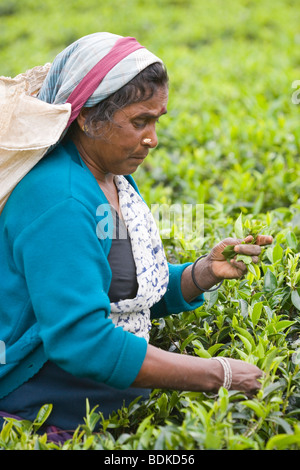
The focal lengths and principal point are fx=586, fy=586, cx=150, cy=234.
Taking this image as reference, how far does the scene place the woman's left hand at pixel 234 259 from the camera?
2.03 m

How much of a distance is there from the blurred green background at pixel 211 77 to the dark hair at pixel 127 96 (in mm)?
1689

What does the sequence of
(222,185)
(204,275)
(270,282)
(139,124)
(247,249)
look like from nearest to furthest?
(139,124), (247,249), (204,275), (270,282), (222,185)

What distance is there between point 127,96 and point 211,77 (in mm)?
4678

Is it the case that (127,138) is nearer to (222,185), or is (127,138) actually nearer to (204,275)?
(204,275)

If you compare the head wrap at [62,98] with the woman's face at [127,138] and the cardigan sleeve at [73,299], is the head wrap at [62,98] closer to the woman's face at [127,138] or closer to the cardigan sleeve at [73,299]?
the woman's face at [127,138]

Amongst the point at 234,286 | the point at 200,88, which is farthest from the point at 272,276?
the point at 200,88

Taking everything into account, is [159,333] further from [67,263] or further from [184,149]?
[184,149]

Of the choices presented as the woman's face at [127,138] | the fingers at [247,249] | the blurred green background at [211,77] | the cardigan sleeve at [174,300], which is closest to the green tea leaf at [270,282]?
the cardigan sleeve at [174,300]

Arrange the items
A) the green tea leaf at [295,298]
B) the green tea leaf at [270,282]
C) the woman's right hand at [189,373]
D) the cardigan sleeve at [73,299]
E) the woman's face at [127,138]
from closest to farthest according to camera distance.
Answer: the cardigan sleeve at [73,299] < the woman's right hand at [189,373] < the woman's face at [127,138] < the green tea leaf at [295,298] < the green tea leaf at [270,282]

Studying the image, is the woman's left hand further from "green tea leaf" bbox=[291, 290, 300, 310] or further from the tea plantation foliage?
"green tea leaf" bbox=[291, 290, 300, 310]

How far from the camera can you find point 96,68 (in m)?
1.76

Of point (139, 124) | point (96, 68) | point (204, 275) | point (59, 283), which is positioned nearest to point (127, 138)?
point (139, 124)

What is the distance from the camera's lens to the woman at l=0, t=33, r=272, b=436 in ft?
5.30

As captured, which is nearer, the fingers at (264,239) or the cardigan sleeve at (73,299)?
the cardigan sleeve at (73,299)
